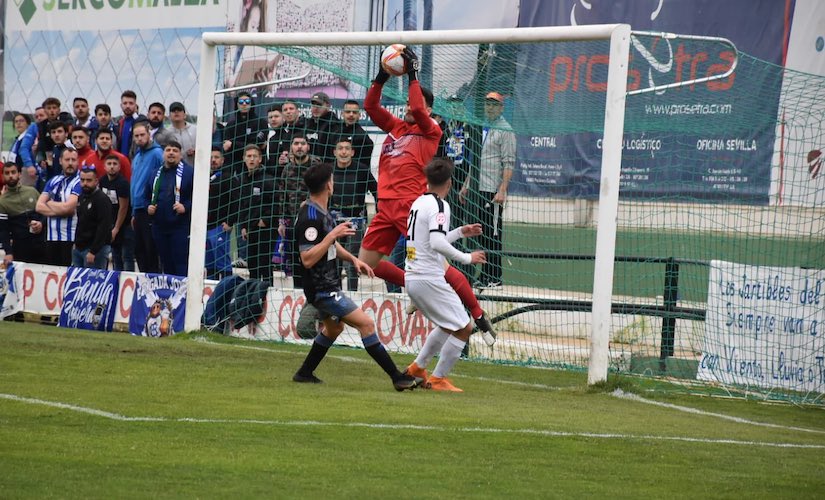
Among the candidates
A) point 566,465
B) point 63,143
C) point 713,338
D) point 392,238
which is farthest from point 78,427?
point 63,143

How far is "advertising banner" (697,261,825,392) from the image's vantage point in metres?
10.8

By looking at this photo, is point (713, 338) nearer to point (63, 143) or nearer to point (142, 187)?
point (142, 187)

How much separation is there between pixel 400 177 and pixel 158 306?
467 centimetres

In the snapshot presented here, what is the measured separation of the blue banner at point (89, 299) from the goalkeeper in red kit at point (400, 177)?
5.16 m

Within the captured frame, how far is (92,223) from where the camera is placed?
15.2m

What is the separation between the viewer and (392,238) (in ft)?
34.5

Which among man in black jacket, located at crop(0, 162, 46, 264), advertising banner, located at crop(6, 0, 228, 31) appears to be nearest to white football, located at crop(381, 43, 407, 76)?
man in black jacket, located at crop(0, 162, 46, 264)

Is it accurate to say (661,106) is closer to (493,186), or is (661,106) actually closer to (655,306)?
(493,186)

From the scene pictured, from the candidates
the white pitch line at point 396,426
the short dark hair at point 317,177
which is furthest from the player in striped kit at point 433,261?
the white pitch line at point 396,426

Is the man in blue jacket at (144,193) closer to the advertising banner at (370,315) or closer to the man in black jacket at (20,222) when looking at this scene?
the man in black jacket at (20,222)

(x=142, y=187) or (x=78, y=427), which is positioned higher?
(x=142, y=187)

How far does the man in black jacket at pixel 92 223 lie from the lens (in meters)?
15.0

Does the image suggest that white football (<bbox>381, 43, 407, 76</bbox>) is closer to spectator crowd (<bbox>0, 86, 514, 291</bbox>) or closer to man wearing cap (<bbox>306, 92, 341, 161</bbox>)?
spectator crowd (<bbox>0, 86, 514, 291</bbox>)

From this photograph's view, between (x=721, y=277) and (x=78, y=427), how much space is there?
22.5 ft
